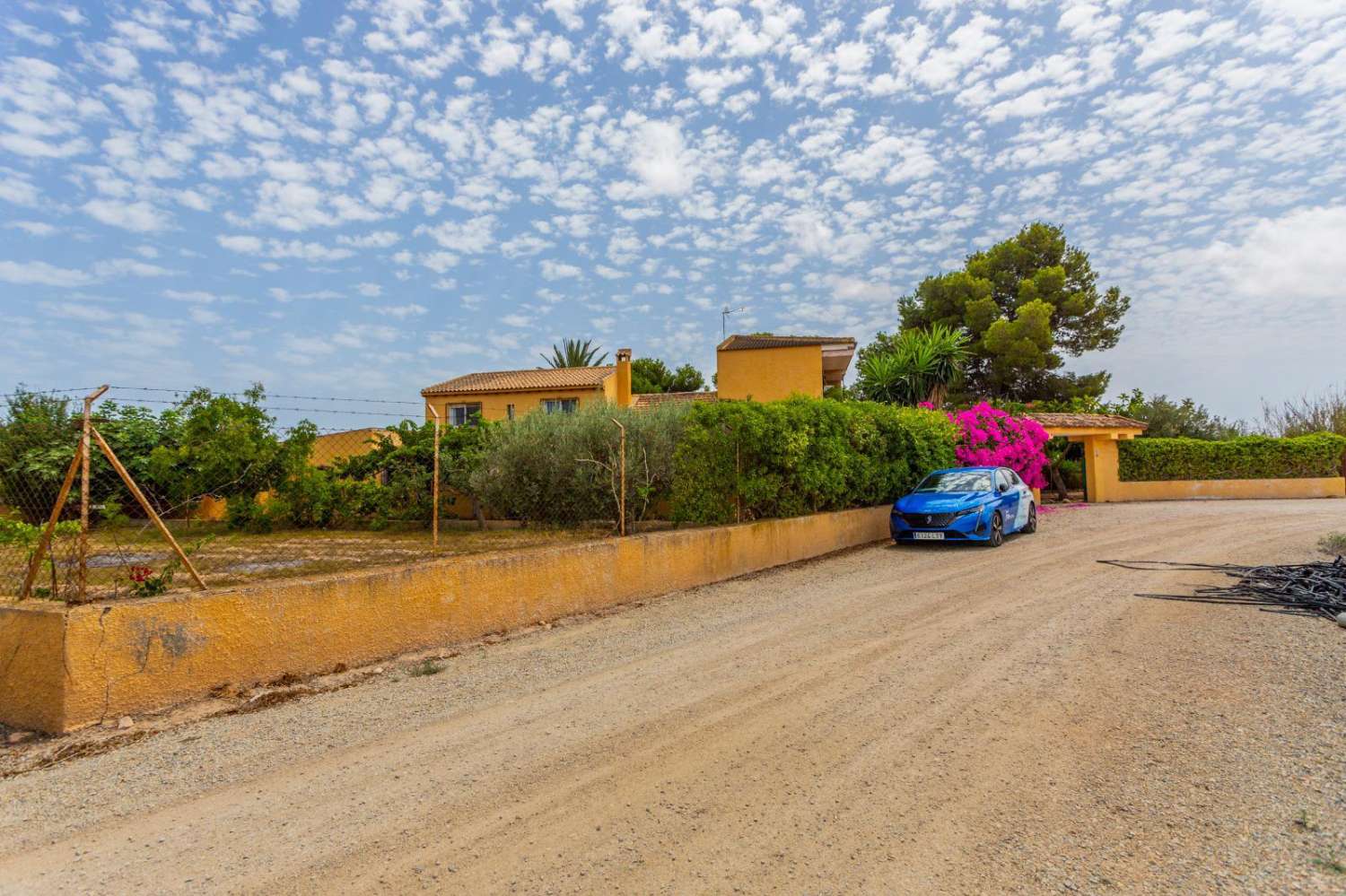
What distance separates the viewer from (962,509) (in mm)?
12711

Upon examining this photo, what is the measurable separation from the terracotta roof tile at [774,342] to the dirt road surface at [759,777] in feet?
69.6

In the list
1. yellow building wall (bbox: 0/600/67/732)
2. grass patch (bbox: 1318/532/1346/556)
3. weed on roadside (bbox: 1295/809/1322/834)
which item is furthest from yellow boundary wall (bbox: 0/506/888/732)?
grass patch (bbox: 1318/532/1346/556)

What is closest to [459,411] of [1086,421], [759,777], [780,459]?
[780,459]

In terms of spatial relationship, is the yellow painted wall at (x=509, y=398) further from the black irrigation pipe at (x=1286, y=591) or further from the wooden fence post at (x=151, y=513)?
the wooden fence post at (x=151, y=513)

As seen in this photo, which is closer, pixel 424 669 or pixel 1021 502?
pixel 424 669

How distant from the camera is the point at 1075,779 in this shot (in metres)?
3.45

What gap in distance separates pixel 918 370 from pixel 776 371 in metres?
5.14

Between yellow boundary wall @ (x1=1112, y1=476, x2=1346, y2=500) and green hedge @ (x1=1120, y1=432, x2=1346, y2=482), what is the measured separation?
31 centimetres

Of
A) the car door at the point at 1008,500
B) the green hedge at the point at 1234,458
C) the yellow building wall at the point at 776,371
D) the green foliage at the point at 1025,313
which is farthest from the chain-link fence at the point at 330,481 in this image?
the green foliage at the point at 1025,313

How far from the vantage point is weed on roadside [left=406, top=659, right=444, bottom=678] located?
564 cm

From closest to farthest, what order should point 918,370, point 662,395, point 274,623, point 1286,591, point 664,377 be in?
point 274,623, point 1286,591, point 918,370, point 662,395, point 664,377

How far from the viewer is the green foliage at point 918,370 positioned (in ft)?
83.7

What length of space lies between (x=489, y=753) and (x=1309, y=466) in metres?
32.7

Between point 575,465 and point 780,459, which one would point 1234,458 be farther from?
point 575,465
